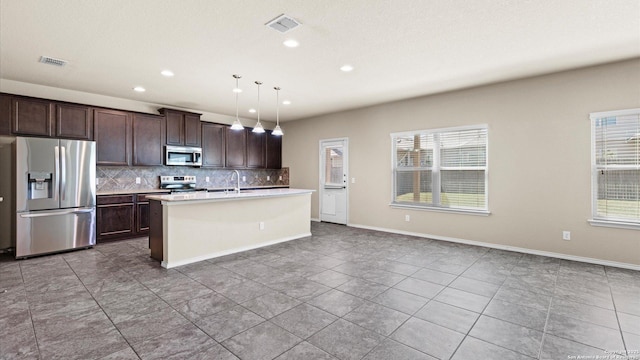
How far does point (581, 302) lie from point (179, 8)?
180 inches

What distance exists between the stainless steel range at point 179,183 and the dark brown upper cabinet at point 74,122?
1502 mm

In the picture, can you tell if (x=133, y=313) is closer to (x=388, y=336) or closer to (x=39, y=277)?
(x=39, y=277)

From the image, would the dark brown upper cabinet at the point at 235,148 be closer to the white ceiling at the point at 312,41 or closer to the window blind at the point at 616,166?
the white ceiling at the point at 312,41

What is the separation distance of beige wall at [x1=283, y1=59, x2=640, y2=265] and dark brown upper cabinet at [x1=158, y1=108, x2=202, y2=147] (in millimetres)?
4091

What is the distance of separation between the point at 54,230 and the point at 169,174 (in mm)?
2263

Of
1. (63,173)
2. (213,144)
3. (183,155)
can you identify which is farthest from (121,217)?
(213,144)

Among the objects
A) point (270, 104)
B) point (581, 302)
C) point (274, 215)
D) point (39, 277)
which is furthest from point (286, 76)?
point (581, 302)

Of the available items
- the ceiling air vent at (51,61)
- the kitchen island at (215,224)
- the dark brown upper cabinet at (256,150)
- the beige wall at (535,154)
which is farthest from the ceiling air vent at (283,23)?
the dark brown upper cabinet at (256,150)

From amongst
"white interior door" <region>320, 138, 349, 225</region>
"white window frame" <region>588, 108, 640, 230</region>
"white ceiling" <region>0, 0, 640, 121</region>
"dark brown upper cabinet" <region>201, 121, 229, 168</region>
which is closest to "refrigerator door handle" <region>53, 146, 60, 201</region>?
"white ceiling" <region>0, 0, 640, 121</region>

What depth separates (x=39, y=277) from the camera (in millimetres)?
3463

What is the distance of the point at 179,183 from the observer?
252 inches

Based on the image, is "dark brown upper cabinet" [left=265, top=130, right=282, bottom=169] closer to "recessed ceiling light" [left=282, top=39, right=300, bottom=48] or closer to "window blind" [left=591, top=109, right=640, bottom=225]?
"recessed ceiling light" [left=282, top=39, right=300, bottom=48]

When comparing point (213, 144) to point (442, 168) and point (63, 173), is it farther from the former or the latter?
point (442, 168)

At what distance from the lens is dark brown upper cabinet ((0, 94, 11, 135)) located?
437 centimetres
